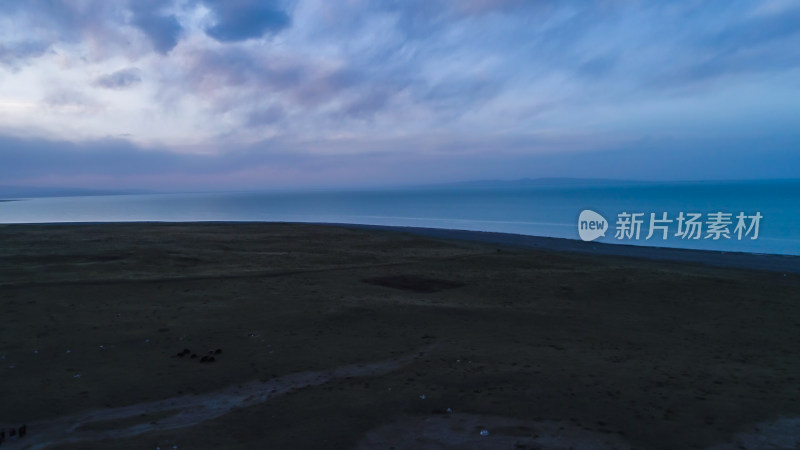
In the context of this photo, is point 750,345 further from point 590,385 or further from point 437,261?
point 437,261

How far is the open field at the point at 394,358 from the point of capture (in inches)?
285

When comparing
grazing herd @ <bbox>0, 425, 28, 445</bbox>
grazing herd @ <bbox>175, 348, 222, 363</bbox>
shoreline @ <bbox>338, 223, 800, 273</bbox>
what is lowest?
grazing herd @ <bbox>0, 425, 28, 445</bbox>

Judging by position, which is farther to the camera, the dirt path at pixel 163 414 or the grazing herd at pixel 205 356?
the grazing herd at pixel 205 356

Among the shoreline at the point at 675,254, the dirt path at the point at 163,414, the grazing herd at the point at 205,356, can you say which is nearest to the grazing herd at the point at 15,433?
the dirt path at the point at 163,414

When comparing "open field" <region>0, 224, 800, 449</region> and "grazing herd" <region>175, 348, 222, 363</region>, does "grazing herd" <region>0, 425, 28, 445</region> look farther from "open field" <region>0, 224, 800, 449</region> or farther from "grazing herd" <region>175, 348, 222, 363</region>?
"grazing herd" <region>175, 348, 222, 363</region>

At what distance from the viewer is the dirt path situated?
7.00 m

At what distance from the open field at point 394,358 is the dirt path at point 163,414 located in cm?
4

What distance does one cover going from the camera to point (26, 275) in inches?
773

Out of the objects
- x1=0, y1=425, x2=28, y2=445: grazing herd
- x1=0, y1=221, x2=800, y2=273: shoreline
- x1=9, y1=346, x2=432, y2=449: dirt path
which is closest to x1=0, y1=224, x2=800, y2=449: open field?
x1=9, y1=346, x2=432, y2=449: dirt path

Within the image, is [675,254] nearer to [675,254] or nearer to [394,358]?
[675,254]

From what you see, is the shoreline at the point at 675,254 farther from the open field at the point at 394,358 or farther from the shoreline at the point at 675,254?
the open field at the point at 394,358

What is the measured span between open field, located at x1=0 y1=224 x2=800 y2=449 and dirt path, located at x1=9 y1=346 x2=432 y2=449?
4cm

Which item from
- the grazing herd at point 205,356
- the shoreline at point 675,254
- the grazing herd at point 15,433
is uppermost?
Answer: the shoreline at point 675,254

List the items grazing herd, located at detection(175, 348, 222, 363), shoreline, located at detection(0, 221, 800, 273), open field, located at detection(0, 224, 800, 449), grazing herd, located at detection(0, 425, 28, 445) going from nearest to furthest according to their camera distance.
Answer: grazing herd, located at detection(0, 425, 28, 445) < open field, located at detection(0, 224, 800, 449) < grazing herd, located at detection(175, 348, 222, 363) < shoreline, located at detection(0, 221, 800, 273)
